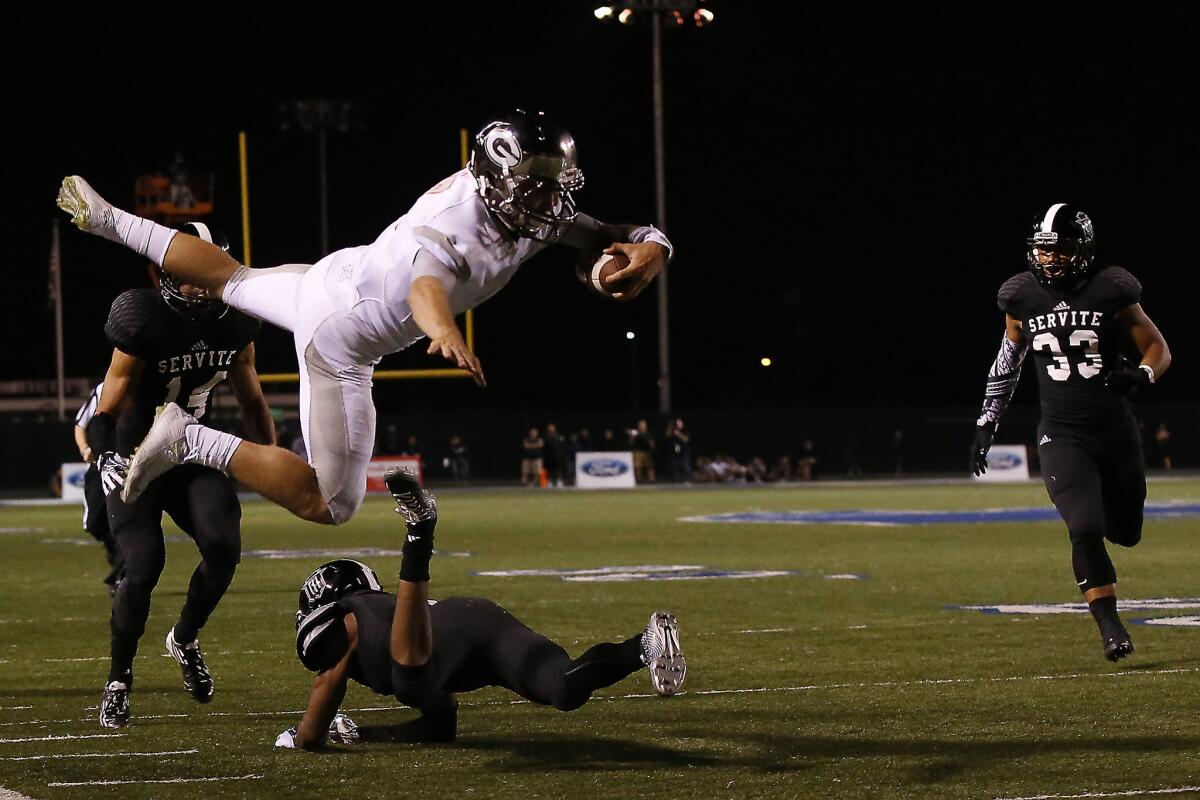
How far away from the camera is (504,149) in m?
5.98

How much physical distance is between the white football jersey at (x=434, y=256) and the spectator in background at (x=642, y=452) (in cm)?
3264

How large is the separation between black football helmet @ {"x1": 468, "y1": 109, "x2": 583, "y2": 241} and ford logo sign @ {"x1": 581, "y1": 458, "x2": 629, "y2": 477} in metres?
32.0

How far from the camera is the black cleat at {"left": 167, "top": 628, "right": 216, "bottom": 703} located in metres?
7.23

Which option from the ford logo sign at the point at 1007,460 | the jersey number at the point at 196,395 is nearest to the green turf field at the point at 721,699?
the jersey number at the point at 196,395

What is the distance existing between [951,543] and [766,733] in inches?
448

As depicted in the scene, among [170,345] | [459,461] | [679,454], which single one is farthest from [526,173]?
[459,461]

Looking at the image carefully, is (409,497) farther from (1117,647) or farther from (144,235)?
(1117,647)

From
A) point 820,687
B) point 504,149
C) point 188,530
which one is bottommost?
point 820,687

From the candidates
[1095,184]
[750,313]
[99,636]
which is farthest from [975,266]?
[99,636]

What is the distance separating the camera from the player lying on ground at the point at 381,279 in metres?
5.97

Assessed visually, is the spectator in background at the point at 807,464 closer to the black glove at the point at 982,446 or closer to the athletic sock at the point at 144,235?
the black glove at the point at 982,446

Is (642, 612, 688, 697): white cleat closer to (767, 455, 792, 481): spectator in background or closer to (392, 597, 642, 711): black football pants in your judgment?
(392, 597, 642, 711): black football pants

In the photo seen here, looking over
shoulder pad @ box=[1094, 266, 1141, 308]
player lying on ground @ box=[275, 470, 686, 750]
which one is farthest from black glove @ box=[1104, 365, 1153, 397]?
player lying on ground @ box=[275, 470, 686, 750]

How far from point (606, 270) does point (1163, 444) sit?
38.4 meters
